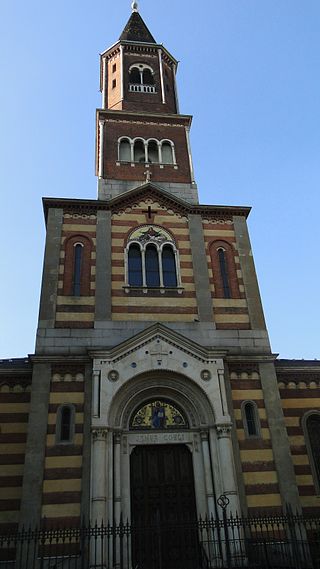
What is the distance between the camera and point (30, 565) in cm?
1384

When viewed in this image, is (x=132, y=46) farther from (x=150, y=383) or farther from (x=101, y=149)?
(x=150, y=383)

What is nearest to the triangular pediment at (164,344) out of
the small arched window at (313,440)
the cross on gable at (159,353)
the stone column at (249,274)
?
the cross on gable at (159,353)

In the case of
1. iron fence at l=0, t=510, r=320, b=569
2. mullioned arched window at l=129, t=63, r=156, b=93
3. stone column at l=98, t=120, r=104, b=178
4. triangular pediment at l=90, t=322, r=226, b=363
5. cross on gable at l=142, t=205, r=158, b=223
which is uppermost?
mullioned arched window at l=129, t=63, r=156, b=93

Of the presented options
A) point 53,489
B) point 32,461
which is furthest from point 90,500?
point 32,461

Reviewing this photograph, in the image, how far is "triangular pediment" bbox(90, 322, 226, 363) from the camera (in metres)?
17.5

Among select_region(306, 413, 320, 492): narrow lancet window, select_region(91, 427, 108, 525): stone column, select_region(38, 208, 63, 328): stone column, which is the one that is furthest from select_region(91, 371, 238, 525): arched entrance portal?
select_region(306, 413, 320, 492): narrow lancet window

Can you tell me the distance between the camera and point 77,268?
64.9ft

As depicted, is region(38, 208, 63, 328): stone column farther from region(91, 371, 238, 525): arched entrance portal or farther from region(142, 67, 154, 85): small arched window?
region(142, 67, 154, 85): small arched window

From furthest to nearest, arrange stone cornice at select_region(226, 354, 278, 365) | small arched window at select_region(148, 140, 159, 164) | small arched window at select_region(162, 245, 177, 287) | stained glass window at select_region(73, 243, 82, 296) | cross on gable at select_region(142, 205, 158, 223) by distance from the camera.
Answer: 1. small arched window at select_region(148, 140, 159, 164)
2. cross on gable at select_region(142, 205, 158, 223)
3. small arched window at select_region(162, 245, 177, 287)
4. stained glass window at select_region(73, 243, 82, 296)
5. stone cornice at select_region(226, 354, 278, 365)

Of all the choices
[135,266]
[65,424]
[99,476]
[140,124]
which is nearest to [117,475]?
[99,476]

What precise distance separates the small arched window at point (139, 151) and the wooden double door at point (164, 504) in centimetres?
1478

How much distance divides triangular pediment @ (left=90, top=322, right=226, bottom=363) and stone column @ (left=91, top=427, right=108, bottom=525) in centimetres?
307

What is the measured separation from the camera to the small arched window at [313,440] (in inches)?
692

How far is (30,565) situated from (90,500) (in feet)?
7.87
